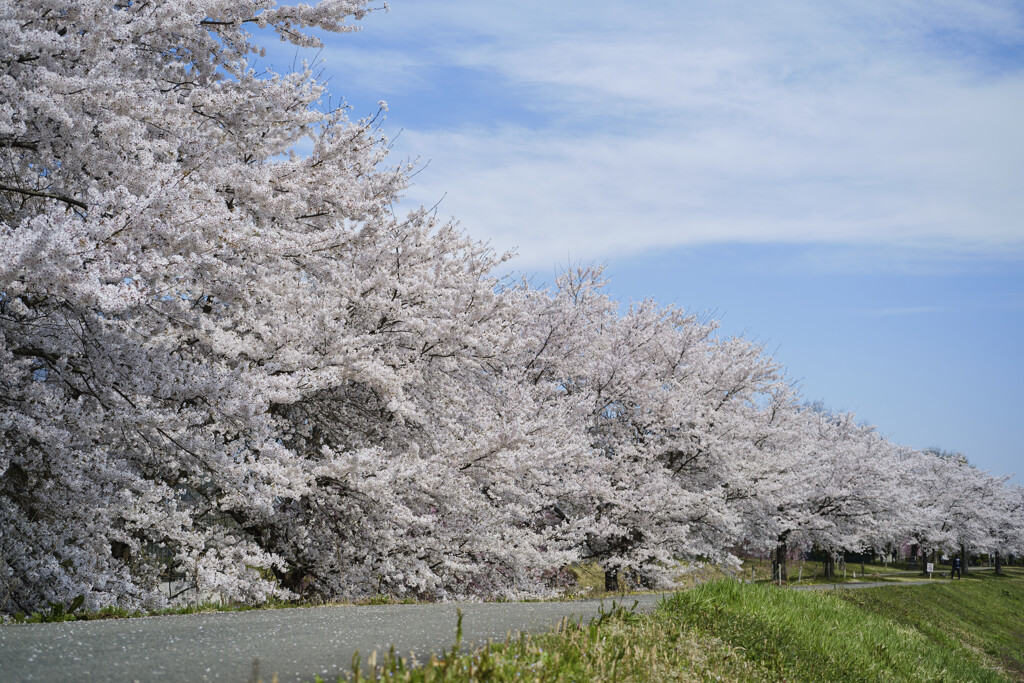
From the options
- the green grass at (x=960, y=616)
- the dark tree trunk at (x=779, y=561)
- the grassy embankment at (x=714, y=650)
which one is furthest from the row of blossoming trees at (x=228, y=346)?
the dark tree trunk at (x=779, y=561)

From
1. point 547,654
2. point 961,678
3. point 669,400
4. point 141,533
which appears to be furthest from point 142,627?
point 669,400

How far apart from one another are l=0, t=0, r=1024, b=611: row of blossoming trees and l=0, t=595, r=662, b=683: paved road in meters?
2.05

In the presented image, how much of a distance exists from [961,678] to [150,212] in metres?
13.4

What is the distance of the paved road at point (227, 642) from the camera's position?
14.1 ft

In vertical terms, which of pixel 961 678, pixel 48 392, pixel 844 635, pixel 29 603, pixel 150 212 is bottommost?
pixel 961 678

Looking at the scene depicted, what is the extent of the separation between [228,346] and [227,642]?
14.9ft

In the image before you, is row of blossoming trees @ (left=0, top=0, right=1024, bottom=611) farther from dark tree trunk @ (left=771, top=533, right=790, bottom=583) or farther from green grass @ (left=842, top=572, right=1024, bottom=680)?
dark tree trunk @ (left=771, top=533, right=790, bottom=583)

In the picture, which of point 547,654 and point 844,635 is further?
point 844,635

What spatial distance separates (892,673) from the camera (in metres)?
10.0

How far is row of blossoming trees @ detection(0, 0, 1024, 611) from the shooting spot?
7551 millimetres

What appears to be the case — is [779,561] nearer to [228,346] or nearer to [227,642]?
[228,346]

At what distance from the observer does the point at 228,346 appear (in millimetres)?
8953

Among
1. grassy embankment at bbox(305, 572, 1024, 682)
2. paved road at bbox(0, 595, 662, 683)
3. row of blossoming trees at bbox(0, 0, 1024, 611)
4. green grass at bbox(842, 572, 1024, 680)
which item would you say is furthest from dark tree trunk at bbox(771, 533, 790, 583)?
paved road at bbox(0, 595, 662, 683)

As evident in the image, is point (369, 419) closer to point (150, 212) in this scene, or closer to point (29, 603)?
point (29, 603)
